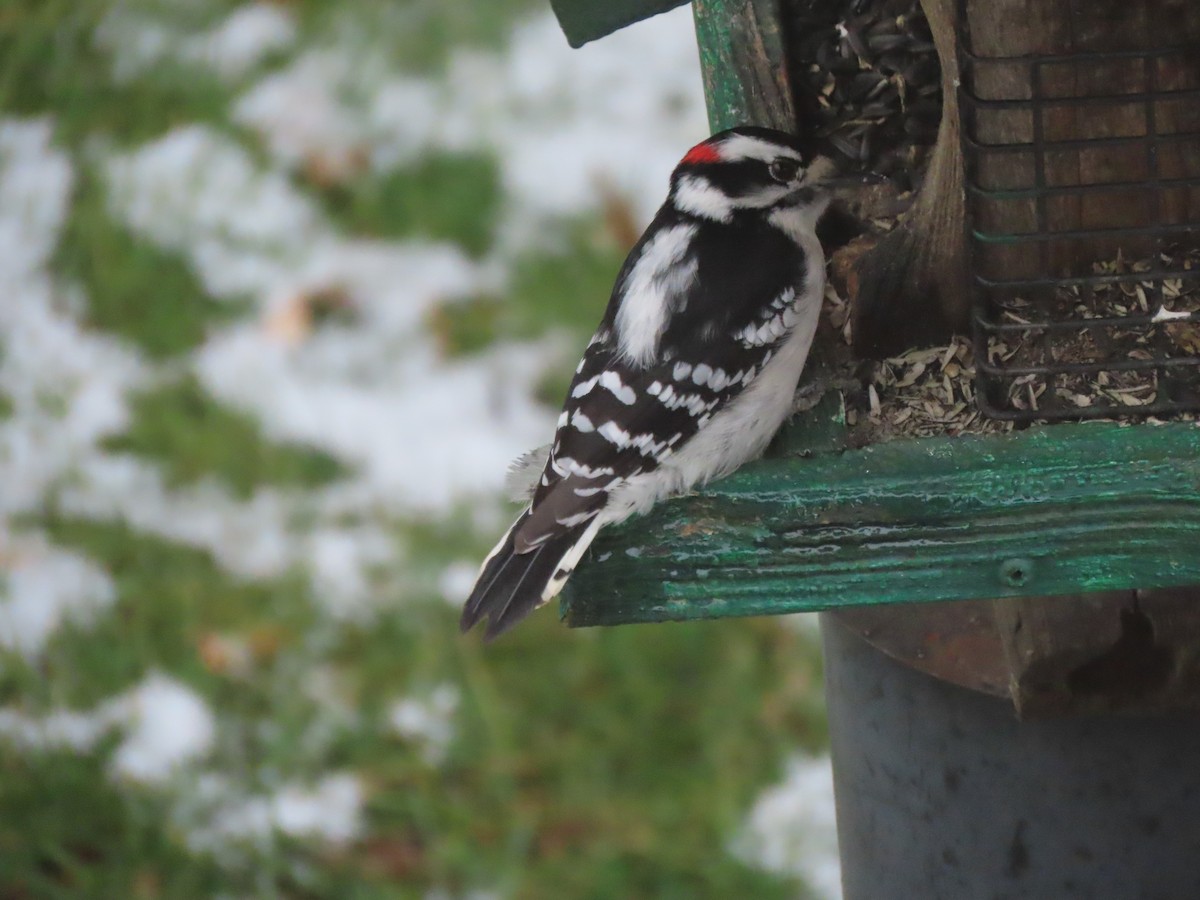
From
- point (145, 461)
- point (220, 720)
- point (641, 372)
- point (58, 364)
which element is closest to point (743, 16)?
point (641, 372)

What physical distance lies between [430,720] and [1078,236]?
2613 millimetres

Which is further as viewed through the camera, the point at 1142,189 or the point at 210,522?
the point at 210,522

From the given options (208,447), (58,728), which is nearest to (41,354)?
(208,447)

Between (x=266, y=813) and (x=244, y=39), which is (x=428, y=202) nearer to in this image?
(x=244, y=39)

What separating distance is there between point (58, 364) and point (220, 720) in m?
1.69

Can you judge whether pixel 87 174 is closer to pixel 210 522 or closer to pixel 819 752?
pixel 210 522

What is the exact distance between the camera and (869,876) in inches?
120

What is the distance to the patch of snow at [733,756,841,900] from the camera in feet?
13.9

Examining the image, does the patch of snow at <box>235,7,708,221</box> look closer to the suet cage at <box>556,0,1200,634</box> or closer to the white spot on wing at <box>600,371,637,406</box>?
the suet cage at <box>556,0,1200,634</box>

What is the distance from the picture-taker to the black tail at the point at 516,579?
2.47 m

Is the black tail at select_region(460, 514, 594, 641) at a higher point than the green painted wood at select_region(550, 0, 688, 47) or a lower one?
lower

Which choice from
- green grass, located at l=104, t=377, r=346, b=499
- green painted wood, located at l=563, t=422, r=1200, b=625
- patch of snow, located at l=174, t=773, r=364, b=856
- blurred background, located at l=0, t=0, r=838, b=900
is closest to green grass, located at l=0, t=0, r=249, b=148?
blurred background, located at l=0, t=0, r=838, b=900

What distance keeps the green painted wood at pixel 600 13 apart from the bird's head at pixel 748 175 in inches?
10.3

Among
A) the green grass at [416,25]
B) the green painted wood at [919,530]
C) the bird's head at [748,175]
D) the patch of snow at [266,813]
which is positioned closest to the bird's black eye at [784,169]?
the bird's head at [748,175]
